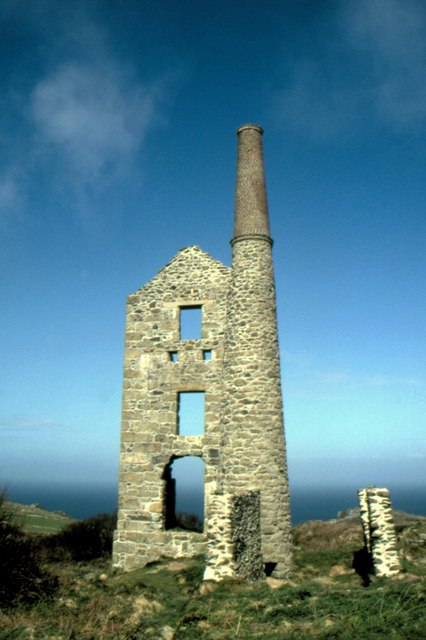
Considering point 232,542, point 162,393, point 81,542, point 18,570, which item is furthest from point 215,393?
point 81,542

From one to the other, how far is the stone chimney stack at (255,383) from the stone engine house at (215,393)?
0.10 feet

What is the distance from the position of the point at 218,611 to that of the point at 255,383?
21.9 ft

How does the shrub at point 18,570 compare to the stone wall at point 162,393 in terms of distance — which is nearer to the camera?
the shrub at point 18,570

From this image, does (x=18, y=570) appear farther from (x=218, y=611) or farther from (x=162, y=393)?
(x=162, y=393)

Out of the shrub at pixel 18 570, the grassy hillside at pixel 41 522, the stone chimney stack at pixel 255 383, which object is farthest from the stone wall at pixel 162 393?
the grassy hillside at pixel 41 522

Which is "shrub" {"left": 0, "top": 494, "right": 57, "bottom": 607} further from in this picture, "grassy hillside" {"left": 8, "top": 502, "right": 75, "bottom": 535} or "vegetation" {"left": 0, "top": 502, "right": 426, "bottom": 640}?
"grassy hillside" {"left": 8, "top": 502, "right": 75, "bottom": 535}

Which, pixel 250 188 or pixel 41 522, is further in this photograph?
pixel 41 522

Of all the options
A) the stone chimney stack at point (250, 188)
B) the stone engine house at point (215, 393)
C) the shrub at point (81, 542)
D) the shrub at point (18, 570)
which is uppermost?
the stone chimney stack at point (250, 188)

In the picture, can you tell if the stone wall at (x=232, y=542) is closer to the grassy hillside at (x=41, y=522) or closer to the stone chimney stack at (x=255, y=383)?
the stone chimney stack at (x=255, y=383)

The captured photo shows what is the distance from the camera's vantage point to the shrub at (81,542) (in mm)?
18844

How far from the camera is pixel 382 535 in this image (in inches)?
456

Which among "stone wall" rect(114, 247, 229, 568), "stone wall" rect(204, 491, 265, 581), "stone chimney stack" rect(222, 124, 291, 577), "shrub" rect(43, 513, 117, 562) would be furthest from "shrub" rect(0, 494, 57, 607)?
"shrub" rect(43, 513, 117, 562)

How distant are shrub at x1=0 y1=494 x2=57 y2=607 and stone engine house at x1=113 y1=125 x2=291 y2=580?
14.9ft

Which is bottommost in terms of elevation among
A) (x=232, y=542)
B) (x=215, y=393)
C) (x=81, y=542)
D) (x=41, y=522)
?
(x=81, y=542)
